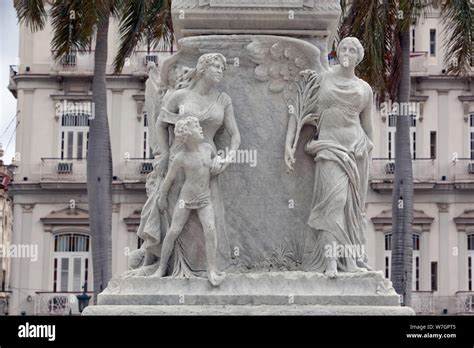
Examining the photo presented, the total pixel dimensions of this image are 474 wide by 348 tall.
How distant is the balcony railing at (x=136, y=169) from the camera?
148 ft

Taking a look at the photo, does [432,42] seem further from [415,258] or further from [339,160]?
[339,160]

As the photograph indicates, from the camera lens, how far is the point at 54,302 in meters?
43.5

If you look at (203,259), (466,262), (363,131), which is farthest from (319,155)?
(466,262)

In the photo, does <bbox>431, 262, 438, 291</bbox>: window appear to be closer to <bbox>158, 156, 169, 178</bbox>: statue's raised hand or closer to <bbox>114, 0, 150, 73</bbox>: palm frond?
<bbox>114, 0, 150, 73</bbox>: palm frond

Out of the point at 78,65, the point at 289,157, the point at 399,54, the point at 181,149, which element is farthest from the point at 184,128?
the point at 78,65

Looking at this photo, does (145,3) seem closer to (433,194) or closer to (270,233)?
(270,233)

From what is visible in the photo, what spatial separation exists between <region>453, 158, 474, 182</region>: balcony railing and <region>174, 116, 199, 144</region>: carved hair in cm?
3606

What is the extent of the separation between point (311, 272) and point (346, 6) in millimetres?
16140

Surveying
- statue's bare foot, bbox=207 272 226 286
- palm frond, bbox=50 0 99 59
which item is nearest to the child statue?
statue's bare foot, bbox=207 272 226 286

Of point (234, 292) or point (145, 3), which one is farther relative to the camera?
point (145, 3)

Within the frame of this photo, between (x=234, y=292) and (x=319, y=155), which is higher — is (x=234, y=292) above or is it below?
below

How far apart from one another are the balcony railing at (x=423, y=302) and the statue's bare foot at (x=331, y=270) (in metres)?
33.5

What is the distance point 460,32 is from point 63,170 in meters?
24.3

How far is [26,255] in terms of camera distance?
1799 inches
